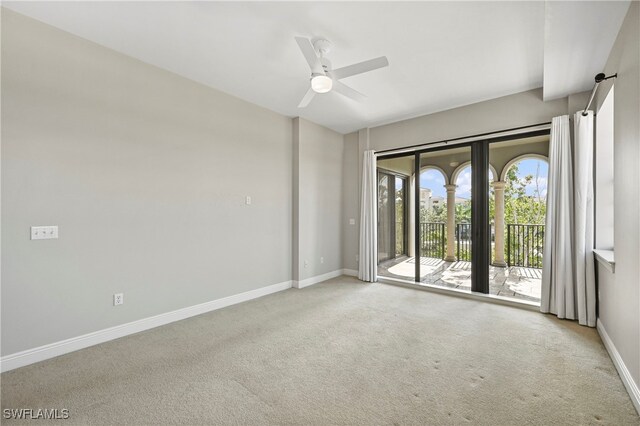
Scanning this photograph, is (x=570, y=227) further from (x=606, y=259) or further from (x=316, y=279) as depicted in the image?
(x=316, y=279)

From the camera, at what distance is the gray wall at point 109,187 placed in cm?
227

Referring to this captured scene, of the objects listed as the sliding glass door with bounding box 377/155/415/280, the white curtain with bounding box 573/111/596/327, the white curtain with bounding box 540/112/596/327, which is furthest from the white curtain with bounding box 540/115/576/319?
the sliding glass door with bounding box 377/155/415/280

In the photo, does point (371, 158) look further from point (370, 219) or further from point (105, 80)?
point (105, 80)

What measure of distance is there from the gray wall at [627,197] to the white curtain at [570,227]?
69 cm

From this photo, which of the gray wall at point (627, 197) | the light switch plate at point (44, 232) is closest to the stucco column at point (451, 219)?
the gray wall at point (627, 197)

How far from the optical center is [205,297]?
3506 mm

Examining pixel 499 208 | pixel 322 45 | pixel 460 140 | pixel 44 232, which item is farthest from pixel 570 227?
pixel 44 232

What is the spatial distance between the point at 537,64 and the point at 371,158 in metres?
2.55

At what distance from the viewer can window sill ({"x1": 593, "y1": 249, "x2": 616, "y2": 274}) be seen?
2.36m

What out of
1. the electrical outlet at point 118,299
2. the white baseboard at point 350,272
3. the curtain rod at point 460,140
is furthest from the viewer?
the white baseboard at point 350,272

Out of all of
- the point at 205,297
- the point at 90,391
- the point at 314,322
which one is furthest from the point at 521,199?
the point at 90,391

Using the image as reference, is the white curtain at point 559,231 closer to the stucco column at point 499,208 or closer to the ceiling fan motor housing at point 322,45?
the stucco column at point 499,208

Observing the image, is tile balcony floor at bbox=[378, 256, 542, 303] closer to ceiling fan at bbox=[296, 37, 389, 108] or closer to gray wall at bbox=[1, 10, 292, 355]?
gray wall at bbox=[1, 10, 292, 355]

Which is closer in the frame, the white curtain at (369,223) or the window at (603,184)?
the window at (603,184)
